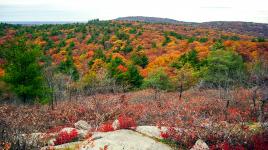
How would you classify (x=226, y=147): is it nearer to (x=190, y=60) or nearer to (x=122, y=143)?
(x=122, y=143)

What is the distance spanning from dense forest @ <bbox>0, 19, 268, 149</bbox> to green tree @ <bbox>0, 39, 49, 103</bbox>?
88 mm

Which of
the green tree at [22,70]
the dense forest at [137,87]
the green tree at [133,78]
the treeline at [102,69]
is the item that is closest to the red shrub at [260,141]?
the dense forest at [137,87]

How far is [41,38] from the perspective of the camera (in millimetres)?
83750

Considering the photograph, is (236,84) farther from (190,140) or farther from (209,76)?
(190,140)

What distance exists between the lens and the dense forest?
33.7ft

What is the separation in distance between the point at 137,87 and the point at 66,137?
121 ft

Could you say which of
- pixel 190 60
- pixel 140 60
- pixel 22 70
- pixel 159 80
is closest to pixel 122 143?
pixel 22 70

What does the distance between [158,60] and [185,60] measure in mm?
9459

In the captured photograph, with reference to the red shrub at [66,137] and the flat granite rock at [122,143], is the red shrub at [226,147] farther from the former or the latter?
the red shrub at [66,137]

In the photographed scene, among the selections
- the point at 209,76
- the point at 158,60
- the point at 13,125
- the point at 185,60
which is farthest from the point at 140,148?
the point at 158,60

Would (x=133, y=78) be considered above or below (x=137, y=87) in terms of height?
above

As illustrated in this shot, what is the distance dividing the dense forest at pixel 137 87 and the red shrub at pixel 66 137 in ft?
3.87

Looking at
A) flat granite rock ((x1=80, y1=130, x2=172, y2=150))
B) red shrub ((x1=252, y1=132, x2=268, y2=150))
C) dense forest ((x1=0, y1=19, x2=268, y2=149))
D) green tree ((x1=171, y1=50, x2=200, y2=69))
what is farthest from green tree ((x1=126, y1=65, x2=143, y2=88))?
red shrub ((x1=252, y1=132, x2=268, y2=150))

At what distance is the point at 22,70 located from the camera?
2533 cm
